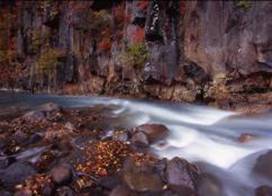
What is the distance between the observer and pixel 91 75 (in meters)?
15.5

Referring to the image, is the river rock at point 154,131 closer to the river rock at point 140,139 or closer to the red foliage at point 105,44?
the river rock at point 140,139

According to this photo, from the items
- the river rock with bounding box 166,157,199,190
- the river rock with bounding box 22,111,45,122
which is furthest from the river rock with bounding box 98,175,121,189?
the river rock with bounding box 22,111,45,122

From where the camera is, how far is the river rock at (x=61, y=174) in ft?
20.6

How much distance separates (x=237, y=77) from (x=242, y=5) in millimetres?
2134

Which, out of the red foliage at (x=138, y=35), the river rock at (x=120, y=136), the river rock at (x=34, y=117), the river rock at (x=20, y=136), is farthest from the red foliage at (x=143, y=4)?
the river rock at (x=20, y=136)

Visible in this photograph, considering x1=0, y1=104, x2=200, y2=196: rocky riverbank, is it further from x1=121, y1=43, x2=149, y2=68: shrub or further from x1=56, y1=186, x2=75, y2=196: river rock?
x1=121, y1=43, x2=149, y2=68: shrub

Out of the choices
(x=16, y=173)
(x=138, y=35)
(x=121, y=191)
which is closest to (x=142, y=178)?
(x=121, y=191)

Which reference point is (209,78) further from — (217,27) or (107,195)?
(107,195)

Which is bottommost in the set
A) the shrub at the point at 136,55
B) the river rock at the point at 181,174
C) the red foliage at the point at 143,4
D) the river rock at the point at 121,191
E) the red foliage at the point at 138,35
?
the river rock at the point at 121,191

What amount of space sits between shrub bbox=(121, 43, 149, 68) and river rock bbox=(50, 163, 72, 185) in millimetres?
7434

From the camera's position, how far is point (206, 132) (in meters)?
9.12

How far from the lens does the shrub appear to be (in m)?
13.4

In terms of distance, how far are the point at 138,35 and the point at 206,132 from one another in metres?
6.06

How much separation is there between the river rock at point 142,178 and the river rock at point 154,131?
67.1 inches
